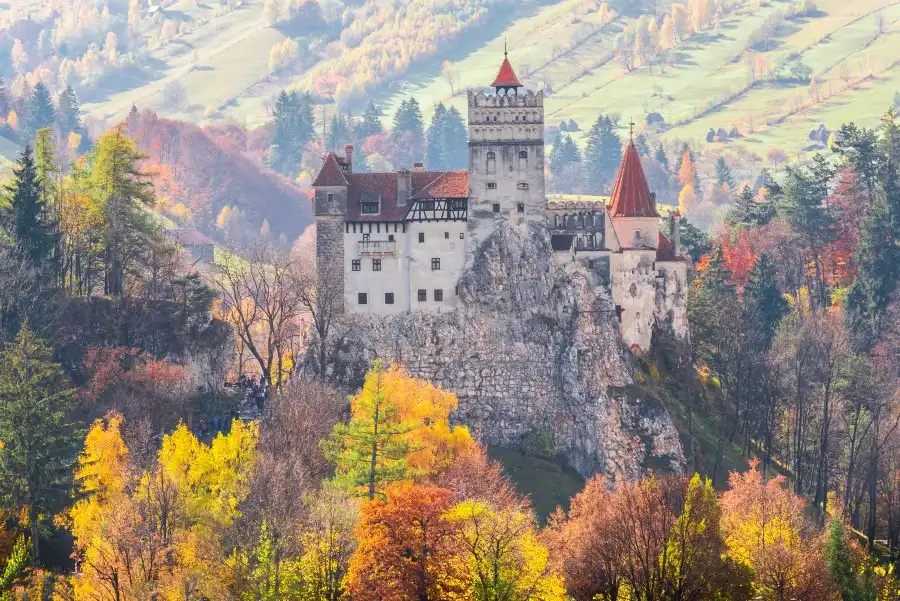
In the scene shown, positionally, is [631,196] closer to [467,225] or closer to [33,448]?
[467,225]

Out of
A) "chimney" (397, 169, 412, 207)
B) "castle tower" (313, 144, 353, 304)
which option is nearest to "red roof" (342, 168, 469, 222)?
"chimney" (397, 169, 412, 207)

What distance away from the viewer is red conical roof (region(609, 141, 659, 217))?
348ft

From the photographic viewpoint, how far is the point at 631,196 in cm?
10675

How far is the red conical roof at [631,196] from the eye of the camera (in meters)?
106

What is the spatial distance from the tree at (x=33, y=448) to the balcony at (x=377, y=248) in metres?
20.7

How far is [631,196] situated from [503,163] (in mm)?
8168

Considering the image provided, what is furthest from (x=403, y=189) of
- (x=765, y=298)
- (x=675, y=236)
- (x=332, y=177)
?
(x=765, y=298)

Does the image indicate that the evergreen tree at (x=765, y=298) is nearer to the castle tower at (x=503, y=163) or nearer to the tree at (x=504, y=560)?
the castle tower at (x=503, y=163)

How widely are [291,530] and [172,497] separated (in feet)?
29.2

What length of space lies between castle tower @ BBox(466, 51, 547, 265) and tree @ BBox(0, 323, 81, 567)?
86.7 feet

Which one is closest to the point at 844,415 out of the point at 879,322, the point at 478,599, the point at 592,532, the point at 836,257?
the point at 879,322

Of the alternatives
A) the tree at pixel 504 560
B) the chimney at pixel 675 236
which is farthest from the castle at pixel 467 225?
the tree at pixel 504 560

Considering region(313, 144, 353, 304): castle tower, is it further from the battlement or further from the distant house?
the distant house

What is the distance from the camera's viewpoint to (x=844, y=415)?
107875mm
